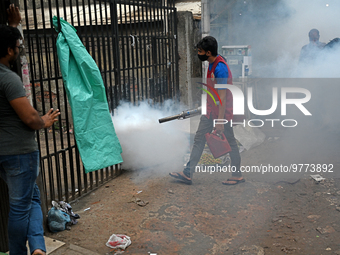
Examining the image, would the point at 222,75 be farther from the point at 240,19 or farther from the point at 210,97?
the point at 240,19

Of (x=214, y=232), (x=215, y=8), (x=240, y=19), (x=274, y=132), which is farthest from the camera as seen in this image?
(x=240, y=19)

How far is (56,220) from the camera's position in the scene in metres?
3.80

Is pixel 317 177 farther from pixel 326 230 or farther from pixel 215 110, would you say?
pixel 215 110

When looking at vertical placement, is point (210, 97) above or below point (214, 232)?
above

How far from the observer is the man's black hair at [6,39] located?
8.68 feet

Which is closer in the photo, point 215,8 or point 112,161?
point 112,161

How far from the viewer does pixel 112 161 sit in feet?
14.6

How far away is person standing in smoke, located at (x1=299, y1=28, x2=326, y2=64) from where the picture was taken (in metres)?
8.36

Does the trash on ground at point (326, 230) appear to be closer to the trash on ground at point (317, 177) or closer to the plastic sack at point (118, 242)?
the trash on ground at point (317, 177)

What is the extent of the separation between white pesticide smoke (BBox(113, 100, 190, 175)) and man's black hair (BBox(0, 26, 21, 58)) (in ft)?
9.07

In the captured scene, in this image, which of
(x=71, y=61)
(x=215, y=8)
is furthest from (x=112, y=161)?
(x=215, y=8)

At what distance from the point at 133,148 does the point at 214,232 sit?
2342 millimetres

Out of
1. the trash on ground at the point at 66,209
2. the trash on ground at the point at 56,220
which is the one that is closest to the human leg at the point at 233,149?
the trash on ground at the point at 66,209

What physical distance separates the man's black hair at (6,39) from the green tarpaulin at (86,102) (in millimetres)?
1233
